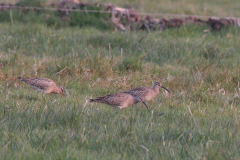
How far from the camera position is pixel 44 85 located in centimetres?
772

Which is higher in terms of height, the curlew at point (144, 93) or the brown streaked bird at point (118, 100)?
the brown streaked bird at point (118, 100)

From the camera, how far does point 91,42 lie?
10758 mm

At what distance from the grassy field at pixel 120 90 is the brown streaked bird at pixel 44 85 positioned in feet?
0.55

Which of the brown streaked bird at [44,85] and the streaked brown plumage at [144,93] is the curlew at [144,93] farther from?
the brown streaked bird at [44,85]

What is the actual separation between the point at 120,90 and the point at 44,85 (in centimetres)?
162

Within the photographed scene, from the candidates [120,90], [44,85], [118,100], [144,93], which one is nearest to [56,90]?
[44,85]

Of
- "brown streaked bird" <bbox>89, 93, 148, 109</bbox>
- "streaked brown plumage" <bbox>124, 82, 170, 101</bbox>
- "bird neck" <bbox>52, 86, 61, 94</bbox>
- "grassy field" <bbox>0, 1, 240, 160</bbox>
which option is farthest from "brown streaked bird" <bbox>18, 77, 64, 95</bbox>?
"streaked brown plumage" <bbox>124, 82, 170, 101</bbox>

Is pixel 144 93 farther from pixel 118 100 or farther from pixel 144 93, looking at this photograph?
pixel 118 100

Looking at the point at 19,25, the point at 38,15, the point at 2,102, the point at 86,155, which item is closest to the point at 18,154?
the point at 86,155

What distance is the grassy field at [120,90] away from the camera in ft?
15.0

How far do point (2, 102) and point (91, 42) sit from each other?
200 inches

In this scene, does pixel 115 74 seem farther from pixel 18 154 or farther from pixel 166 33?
pixel 18 154

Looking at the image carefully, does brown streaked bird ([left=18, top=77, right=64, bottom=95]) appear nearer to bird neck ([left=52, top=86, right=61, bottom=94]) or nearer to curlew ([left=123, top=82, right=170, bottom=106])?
bird neck ([left=52, top=86, right=61, bottom=94])

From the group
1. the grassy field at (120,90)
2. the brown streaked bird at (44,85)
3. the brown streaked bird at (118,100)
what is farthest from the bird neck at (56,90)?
the brown streaked bird at (118,100)
